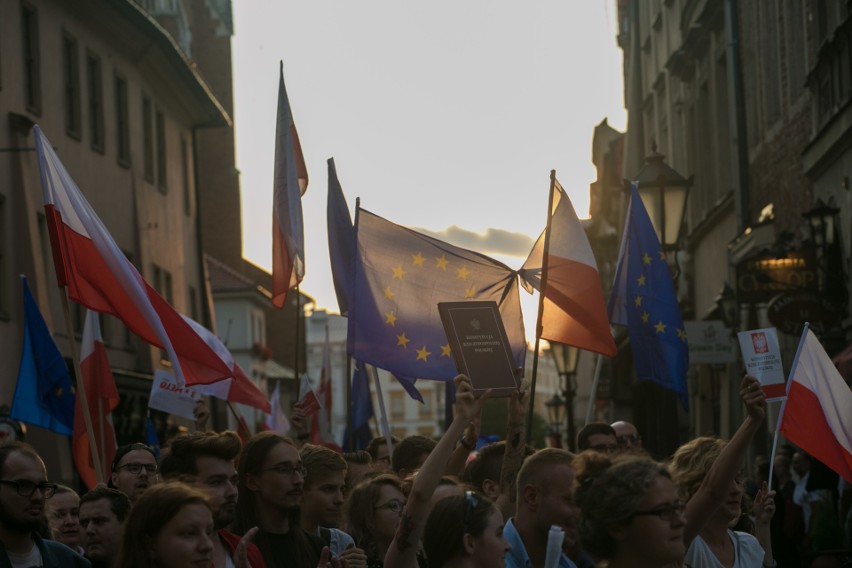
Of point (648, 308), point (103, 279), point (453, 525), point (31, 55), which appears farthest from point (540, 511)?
point (31, 55)

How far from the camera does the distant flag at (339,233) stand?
14.1 meters

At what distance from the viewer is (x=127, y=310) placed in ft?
37.3

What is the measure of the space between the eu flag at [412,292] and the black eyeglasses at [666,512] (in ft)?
20.7

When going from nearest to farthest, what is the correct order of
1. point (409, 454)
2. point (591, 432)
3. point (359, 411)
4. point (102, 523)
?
point (102, 523)
point (409, 454)
point (591, 432)
point (359, 411)

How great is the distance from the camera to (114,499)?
26.4 feet

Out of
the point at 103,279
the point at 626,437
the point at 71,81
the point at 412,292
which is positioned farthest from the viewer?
the point at 71,81

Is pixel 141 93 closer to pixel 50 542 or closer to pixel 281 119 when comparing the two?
pixel 281 119

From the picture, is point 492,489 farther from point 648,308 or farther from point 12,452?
point 648,308

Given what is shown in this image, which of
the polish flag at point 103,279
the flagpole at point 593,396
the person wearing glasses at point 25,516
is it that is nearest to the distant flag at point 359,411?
the flagpole at point 593,396

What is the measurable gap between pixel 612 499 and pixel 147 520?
1.53m

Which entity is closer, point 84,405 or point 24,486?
point 24,486

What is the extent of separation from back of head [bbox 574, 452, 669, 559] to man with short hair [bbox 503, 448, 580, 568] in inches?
48.2

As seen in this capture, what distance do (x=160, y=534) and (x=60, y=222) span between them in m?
5.94

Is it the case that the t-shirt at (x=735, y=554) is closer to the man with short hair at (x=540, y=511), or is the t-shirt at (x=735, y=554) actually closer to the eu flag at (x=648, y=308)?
the man with short hair at (x=540, y=511)
